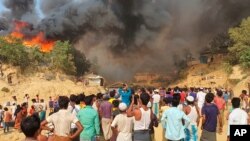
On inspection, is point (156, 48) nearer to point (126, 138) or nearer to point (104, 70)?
point (104, 70)

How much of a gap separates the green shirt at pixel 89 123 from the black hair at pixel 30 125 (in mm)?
3624

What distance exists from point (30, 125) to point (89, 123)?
3728 mm

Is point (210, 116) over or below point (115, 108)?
below

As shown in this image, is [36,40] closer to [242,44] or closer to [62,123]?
[242,44]

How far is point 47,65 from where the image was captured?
156 ft

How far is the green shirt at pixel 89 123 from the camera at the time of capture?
27.9 feet

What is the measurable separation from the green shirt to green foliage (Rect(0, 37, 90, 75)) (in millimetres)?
38076

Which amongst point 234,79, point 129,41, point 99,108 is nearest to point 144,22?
point 129,41

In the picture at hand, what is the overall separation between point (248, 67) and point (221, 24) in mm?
14694

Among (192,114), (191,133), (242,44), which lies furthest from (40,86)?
(191,133)

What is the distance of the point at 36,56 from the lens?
4741cm

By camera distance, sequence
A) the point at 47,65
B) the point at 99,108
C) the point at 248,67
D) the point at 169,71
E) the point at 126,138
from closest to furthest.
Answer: the point at 126,138 < the point at 99,108 < the point at 248,67 < the point at 47,65 < the point at 169,71

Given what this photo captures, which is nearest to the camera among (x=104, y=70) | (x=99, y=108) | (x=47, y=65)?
(x=99, y=108)

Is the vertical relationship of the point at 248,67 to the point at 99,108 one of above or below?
above
